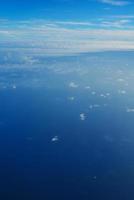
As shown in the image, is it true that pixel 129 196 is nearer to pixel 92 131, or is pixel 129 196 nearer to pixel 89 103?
pixel 92 131

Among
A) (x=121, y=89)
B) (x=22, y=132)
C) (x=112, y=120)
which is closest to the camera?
(x=22, y=132)

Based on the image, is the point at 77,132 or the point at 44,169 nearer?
the point at 44,169

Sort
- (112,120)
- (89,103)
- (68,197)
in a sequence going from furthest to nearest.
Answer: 1. (89,103)
2. (112,120)
3. (68,197)

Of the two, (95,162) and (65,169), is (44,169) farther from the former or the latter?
(95,162)

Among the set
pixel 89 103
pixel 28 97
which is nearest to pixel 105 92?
pixel 89 103

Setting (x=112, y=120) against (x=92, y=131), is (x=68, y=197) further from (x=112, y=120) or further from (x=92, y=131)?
(x=112, y=120)

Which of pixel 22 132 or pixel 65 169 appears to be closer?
pixel 65 169

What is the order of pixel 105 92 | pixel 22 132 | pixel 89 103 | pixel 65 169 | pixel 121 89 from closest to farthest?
pixel 65 169 → pixel 22 132 → pixel 89 103 → pixel 105 92 → pixel 121 89

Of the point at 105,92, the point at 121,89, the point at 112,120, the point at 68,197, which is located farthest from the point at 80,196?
the point at 121,89

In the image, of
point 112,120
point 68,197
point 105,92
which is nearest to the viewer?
point 68,197
